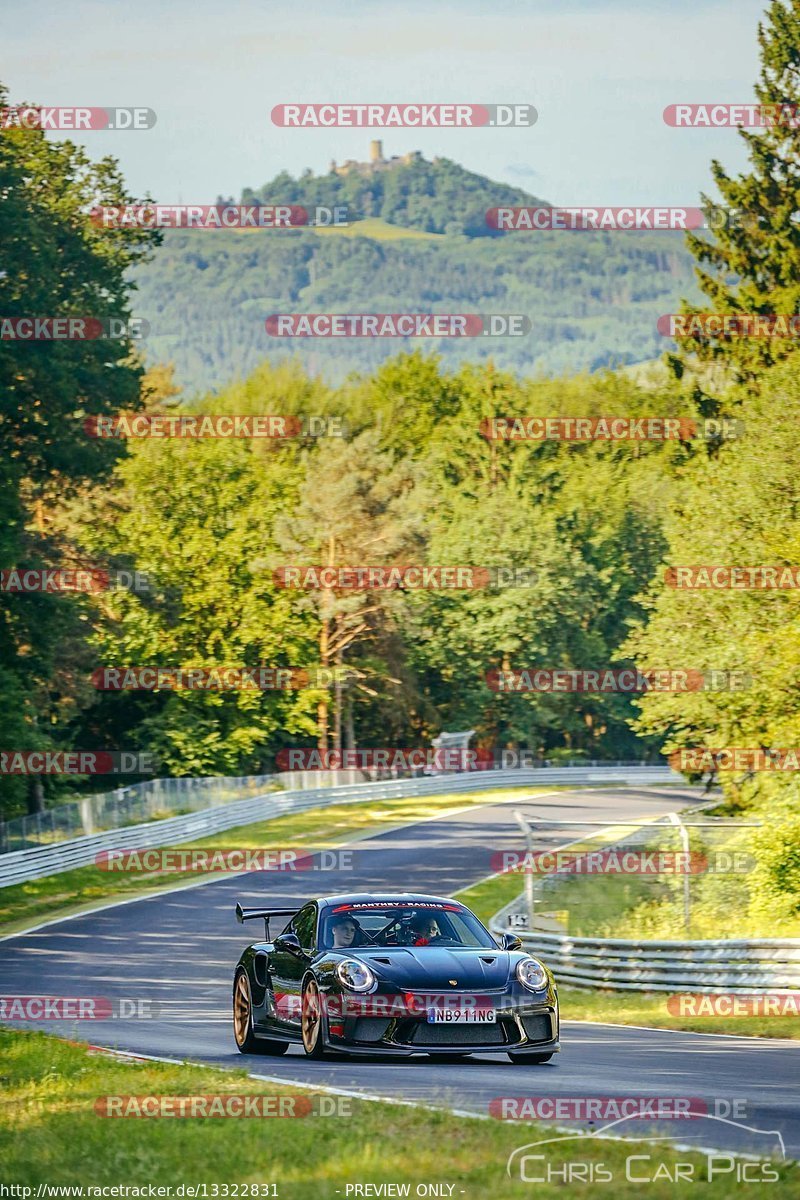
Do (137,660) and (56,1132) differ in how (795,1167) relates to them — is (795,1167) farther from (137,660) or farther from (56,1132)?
(137,660)

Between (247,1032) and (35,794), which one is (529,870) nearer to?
(247,1032)

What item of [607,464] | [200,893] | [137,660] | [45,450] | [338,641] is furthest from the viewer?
[607,464]

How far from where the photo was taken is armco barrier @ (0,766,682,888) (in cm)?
3828

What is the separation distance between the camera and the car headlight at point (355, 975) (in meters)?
12.4

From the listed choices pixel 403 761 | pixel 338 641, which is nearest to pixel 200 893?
pixel 338 641

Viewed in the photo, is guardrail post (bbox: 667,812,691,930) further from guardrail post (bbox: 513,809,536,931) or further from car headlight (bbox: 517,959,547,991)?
car headlight (bbox: 517,959,547,991)

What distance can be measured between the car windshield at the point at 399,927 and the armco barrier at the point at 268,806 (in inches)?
940

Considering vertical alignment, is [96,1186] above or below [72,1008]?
above

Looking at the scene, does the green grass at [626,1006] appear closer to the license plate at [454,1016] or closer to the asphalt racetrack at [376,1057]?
the asphalt racetrack at [376,1057]

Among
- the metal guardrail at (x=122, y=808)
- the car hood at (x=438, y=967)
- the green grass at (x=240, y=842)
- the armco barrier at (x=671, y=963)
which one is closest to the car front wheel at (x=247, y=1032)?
the car hood at (x=438, y=967)

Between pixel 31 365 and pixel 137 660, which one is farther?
pixel 137 660

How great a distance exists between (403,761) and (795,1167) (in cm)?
6569

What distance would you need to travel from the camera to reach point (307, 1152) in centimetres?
859

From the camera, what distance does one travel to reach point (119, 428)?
46281 mm
